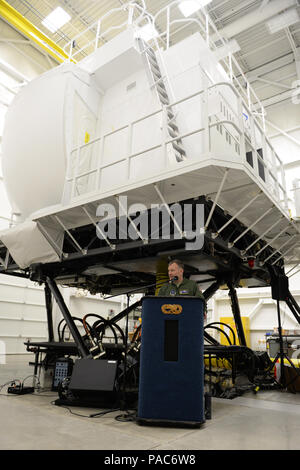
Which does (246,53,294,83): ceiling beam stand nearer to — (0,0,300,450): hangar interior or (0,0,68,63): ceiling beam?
(0,0,68,63): ceiling beam

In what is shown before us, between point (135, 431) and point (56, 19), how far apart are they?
15454 mm

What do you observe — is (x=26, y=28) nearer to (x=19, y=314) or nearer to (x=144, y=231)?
(x=19, y=314)

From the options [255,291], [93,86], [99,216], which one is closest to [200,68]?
[93,86]

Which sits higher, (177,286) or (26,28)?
(26,28)

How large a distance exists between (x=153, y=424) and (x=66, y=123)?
5282 mm

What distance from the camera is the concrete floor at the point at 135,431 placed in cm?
276

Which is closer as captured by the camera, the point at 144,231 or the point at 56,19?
the point at 144,231

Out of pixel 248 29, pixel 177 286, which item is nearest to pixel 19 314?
pixel 177 286

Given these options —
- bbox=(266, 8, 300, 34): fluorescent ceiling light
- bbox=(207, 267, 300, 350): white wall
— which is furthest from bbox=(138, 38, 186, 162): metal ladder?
bbox=(207, 267, 300, 350): white wall

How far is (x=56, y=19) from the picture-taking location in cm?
1347

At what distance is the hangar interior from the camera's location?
3.41 metres

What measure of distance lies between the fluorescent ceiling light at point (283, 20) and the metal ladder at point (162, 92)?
8697 millimetres

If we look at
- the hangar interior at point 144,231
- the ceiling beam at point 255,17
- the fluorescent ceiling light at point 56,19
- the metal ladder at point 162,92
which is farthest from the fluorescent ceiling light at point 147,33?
the fluorescent ceiling light at point 56,19

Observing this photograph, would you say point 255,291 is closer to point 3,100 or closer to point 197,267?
point 197,267
